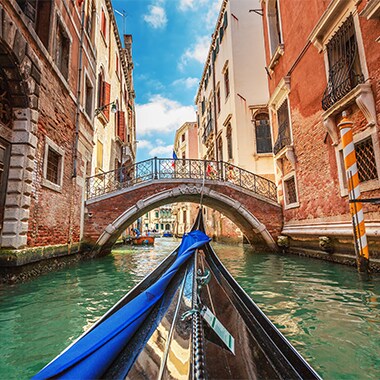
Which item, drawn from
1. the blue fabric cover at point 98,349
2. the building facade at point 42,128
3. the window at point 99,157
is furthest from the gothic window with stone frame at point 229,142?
the blue fabric cover at point 98,349

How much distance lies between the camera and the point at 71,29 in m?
5.62

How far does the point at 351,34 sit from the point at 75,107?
549 centimetres

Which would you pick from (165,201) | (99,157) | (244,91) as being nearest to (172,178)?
(165,201)

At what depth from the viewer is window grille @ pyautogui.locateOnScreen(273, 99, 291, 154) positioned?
6.94 m

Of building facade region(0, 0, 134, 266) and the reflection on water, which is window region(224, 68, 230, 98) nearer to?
building facade region(0, 0, 134, 266)

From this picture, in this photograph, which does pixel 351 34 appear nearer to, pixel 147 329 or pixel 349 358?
pixel 349 358

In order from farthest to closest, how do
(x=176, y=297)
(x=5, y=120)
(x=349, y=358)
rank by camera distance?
1. (x=5, y=120)
2. (x=349, y=358)
3. (x=176, y=297)

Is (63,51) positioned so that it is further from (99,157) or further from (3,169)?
(99,157)

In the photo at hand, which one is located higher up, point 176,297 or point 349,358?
point 176,297

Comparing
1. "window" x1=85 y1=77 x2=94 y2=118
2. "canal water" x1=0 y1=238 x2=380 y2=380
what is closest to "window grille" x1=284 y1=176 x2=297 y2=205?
"canal water" x1=0 y1=238 x2=380 y2=380

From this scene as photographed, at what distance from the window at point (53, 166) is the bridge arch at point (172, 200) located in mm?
1634

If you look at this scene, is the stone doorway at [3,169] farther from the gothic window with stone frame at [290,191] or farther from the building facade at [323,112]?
the gothic window with stone frame at [290,191]

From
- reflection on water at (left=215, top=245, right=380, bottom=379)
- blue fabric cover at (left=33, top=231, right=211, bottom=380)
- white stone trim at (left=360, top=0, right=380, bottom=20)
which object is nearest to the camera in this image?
blue fabric cover at (left=33, top=231, right=211, bottom=380)

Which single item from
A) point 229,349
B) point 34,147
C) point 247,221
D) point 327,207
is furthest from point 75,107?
point 229,349
